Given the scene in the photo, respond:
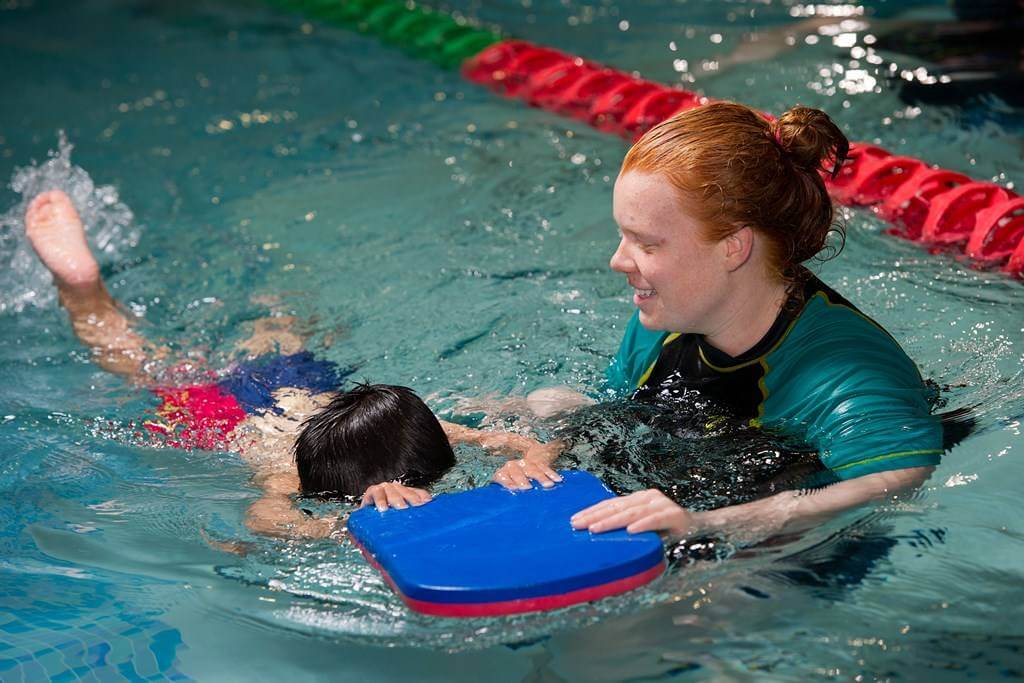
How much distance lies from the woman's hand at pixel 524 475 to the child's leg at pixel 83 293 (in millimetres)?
1681

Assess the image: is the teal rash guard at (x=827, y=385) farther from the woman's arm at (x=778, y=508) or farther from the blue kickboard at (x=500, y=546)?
the blue kickboard at (x=500, y=546)

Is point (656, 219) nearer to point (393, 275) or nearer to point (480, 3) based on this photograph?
point (393, 275)

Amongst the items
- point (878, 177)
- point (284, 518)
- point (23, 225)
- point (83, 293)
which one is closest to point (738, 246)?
point (284, 518)

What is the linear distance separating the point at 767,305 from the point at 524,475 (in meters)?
0.65

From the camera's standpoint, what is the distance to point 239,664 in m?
2.35

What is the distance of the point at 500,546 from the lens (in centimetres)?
223

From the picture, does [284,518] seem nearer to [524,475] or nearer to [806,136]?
[524,475]

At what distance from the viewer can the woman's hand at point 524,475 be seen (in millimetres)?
2480

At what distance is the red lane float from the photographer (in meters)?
3.86

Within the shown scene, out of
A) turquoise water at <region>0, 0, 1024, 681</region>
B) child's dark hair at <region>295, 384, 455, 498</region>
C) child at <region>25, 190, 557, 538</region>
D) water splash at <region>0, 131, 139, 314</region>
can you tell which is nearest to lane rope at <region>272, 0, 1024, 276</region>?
turquoise water at <region>0, 0, 1024, 681</region>

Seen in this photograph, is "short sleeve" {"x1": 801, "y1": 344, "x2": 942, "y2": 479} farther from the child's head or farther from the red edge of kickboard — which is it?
the red edge of kickboard

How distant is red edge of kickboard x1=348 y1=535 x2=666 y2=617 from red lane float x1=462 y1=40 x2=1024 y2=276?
172 centimetres

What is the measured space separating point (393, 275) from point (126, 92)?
296 cm

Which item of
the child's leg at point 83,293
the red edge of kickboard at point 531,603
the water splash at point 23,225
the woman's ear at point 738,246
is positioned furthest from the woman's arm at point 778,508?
the water splash at point 23,225
